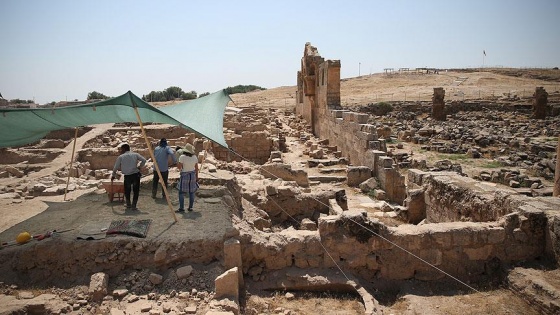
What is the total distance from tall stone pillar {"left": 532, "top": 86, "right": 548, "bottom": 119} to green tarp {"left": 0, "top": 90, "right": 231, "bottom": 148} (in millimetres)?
29997

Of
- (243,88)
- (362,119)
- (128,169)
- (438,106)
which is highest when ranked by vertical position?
(243,88)

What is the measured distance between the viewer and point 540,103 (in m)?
29.5

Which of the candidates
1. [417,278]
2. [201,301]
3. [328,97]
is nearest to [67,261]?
[201,301]

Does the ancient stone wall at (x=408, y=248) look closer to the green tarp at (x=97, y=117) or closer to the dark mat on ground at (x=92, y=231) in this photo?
the dark mat on ground at (x=92, y=231)

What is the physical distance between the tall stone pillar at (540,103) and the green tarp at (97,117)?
30.0m

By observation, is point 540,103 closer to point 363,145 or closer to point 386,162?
point 363,145

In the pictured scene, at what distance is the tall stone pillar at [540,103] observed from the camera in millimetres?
29266

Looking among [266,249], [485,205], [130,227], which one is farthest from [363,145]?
[130,227]

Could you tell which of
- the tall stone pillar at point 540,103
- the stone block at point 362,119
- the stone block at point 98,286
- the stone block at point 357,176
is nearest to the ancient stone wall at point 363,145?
the stone block at point 362,119

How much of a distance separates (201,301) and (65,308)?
1.61 m

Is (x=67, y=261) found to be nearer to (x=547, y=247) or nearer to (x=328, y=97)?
(x=547, y=247)

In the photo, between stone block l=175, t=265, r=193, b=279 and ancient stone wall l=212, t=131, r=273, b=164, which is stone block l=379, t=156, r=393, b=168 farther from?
stone block l=175, t=265, r=193, b=279

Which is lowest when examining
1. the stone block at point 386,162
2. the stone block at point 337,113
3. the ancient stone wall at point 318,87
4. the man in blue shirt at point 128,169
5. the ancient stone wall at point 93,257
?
the ancient stone wall at point 93,257

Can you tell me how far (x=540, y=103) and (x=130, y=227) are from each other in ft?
109
